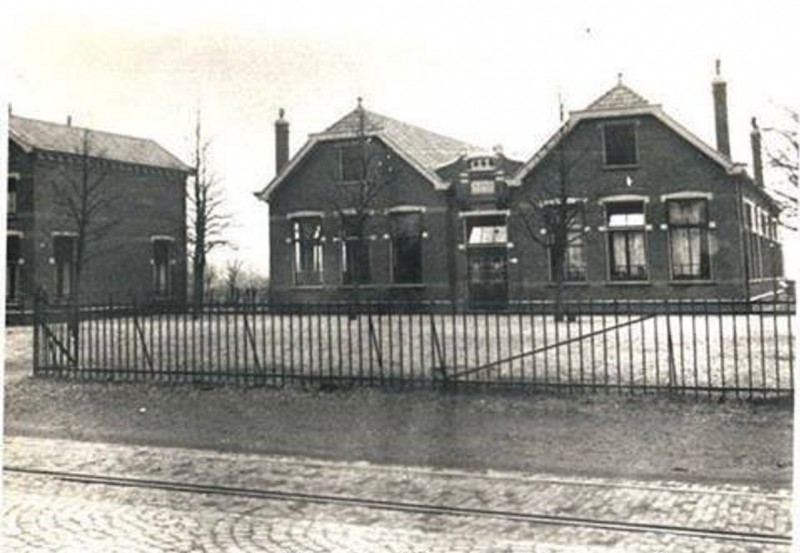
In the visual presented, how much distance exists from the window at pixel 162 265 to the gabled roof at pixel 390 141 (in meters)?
4.61

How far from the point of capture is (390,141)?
87.5 ft

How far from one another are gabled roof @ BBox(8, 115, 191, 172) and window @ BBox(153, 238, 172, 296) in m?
2.97

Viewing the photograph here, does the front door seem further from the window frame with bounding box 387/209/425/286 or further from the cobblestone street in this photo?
the cobblestone street

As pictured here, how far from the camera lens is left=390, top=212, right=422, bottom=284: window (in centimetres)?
2658

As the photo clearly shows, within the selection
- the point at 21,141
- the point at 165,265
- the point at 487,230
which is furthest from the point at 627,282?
the point at 21,141

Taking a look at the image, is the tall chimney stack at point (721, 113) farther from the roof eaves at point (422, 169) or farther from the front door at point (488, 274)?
the roof eaves at point (422, 169)

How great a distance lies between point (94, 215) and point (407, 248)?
10756 mm

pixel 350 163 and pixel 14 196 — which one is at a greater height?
pixel 350 163

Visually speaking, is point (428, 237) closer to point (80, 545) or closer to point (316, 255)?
point (316, 255)

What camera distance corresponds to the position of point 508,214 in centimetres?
2570

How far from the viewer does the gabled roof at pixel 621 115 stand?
2330 cm

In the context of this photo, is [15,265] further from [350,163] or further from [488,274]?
[488,274]

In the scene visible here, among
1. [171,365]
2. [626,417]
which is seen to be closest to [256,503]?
[626,417]

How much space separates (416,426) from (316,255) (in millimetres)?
19449
